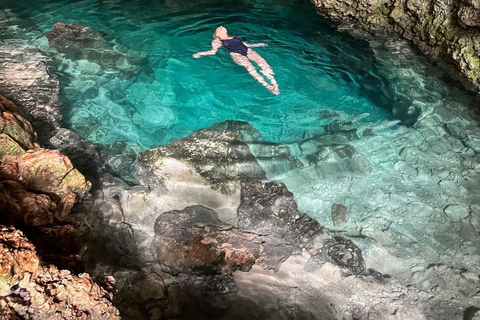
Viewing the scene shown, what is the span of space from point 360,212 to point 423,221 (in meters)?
0.81

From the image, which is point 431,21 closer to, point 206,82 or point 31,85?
point 206,82

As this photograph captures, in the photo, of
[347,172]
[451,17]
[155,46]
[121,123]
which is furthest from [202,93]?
[451,17]

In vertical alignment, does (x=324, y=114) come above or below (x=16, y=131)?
below

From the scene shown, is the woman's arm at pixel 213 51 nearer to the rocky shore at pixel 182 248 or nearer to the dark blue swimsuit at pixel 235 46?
the dark blue swimsuit at pixel 235 46

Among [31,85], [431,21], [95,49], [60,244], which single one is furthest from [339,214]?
[95,49]

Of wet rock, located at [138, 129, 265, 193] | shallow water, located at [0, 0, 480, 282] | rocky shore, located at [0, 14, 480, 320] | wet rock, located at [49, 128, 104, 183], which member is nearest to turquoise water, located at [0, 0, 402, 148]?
shallow water, located at [0, 0, 480, 282]

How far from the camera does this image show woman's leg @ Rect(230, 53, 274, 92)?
19.4ft

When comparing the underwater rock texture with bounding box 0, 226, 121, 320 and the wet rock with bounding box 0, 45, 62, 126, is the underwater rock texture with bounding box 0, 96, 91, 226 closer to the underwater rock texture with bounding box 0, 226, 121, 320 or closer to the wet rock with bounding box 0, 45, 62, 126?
the underwater rock texture with bounding box 0, 226, 121, 320

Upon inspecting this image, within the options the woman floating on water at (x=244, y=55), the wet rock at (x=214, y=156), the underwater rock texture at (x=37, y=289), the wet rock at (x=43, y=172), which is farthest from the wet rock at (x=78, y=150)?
the woman floating on water at (x=244, y=55)

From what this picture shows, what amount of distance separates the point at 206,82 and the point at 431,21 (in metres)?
5.49

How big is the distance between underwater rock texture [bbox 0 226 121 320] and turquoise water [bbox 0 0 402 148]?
10.7 feet

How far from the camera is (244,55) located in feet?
21.9

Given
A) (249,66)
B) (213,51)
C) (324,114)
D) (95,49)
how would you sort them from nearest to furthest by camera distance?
(324,114) → (249,66) → (213,51) → (95,49)

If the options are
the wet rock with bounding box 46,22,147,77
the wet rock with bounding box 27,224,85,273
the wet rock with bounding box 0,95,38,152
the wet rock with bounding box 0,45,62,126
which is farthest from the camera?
the wet rock with bounding box 46,22,147,77
